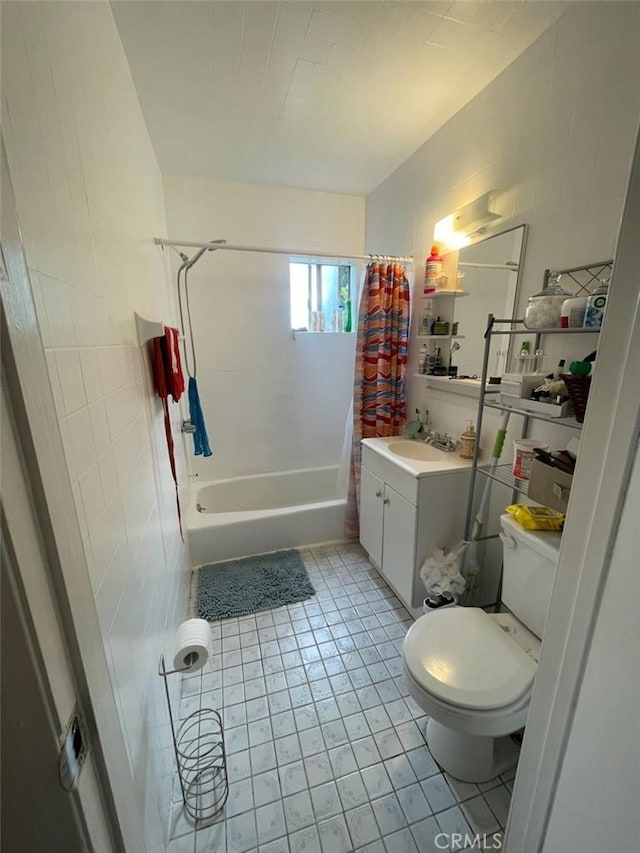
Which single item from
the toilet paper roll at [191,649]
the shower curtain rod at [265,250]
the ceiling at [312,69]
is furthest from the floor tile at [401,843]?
the ceiling at [312,69]

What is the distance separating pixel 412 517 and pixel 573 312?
1069 mm

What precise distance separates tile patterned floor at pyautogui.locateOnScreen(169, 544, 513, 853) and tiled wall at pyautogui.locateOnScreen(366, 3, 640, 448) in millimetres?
1260

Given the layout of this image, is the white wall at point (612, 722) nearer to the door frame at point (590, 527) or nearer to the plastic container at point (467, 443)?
the door frame at point (590, 527)

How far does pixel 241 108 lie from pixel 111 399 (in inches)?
67.6

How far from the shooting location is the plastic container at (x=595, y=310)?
1021 mm

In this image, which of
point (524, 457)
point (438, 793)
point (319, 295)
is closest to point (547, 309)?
point (524, 457)

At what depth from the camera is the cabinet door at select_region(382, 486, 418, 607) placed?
1708 mm

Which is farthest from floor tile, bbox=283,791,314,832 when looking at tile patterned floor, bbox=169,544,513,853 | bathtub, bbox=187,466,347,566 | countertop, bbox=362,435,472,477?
bathtub, bbox=187,466,347,566

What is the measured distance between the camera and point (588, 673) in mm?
599

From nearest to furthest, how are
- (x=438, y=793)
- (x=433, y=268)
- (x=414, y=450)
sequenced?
(x=438, y=793)
(x=433, y=268)
(x=414, y=450)

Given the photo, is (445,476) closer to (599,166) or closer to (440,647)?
(440,647)

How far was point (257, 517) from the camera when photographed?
2.29 m

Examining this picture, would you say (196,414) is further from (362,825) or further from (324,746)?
(362,825)

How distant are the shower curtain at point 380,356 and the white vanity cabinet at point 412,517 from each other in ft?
1.26
